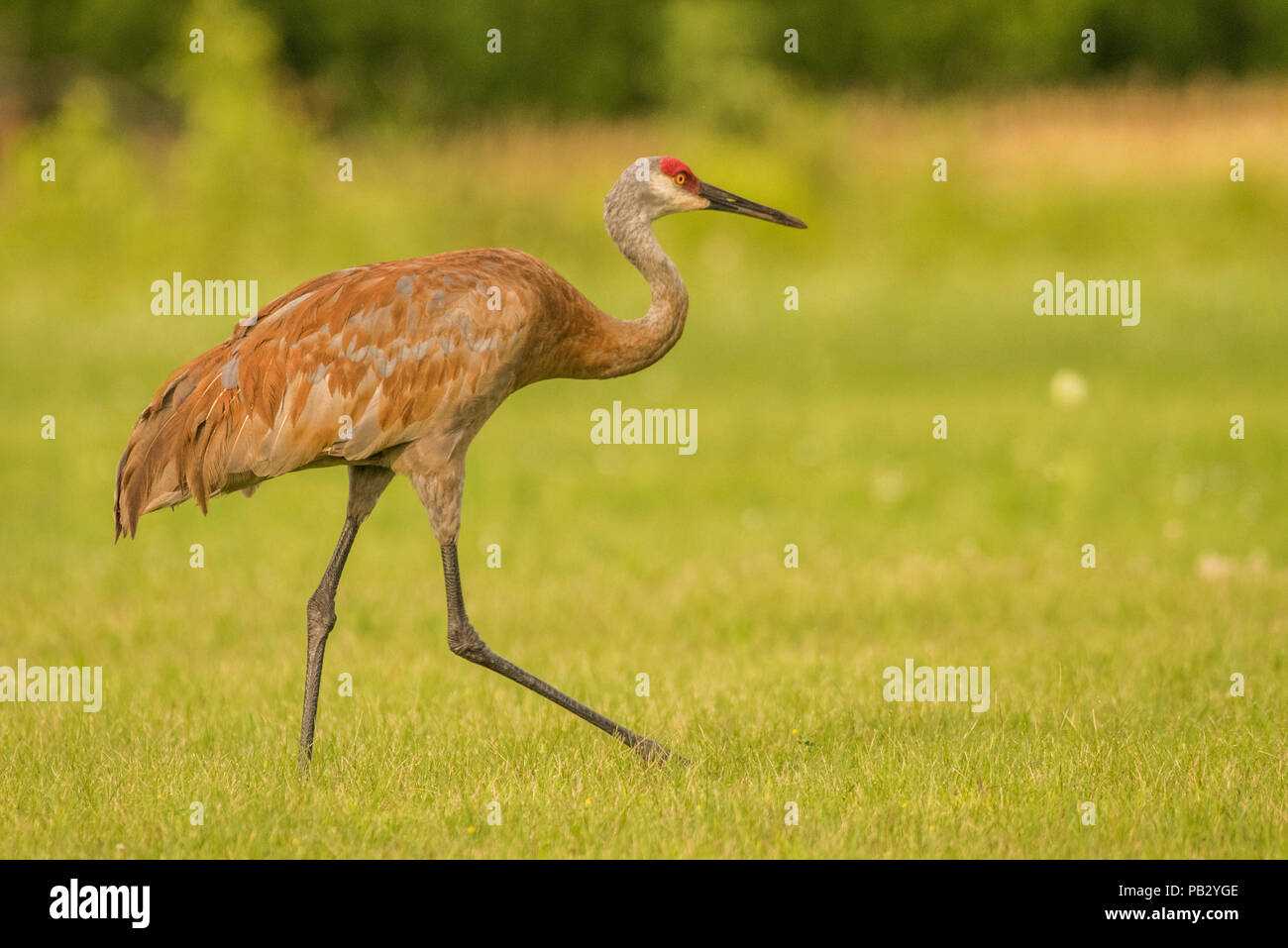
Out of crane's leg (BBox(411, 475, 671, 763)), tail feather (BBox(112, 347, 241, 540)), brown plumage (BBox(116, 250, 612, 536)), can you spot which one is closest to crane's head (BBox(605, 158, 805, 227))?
brown plumage (BBox(116, 250, 612, 536))

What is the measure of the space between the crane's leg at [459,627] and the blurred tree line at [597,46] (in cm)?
3007

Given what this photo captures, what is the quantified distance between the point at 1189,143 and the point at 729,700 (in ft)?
63.6

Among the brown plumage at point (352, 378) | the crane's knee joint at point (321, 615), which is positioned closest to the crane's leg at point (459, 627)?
the brown plumage at point (352, 378)

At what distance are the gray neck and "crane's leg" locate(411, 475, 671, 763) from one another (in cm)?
81

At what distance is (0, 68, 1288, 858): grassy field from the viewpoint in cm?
564

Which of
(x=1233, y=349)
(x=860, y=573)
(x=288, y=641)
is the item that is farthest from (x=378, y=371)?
(x=1233, y=349)

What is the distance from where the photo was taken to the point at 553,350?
6.47 meters

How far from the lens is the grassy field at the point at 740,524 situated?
5645 millimetres

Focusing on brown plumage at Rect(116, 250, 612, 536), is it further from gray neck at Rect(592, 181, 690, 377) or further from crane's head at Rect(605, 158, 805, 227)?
crane's head at Rect(605, 158, 805, 227)

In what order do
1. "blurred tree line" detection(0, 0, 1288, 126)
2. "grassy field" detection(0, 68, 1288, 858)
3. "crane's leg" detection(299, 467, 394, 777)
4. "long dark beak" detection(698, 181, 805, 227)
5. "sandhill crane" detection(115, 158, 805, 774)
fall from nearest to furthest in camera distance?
1. "grassy field" detection(0, 68, 1288, 858)
2. "sandhill crane" detection(115, 158, 805, 774)
3. "crane's leg" detection(299, 467, 394, 777)
4. "long dark beak" detection(698, 181, 805, 227)
5. "blurred tree line" detection(0, 0, 1288, 126)

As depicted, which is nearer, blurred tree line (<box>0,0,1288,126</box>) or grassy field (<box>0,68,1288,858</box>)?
grassy field (<box>0,68,1288,858</box>)

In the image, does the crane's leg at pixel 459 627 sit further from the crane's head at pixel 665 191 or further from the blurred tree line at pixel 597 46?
the blurred tree line at pixel 597 46

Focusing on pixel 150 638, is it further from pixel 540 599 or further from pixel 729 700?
pixel 729 700

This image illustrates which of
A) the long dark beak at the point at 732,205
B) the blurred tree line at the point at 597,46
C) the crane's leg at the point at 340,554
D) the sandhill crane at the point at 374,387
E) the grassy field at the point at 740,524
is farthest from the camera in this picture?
the blurred tree line at the point at 597,46
